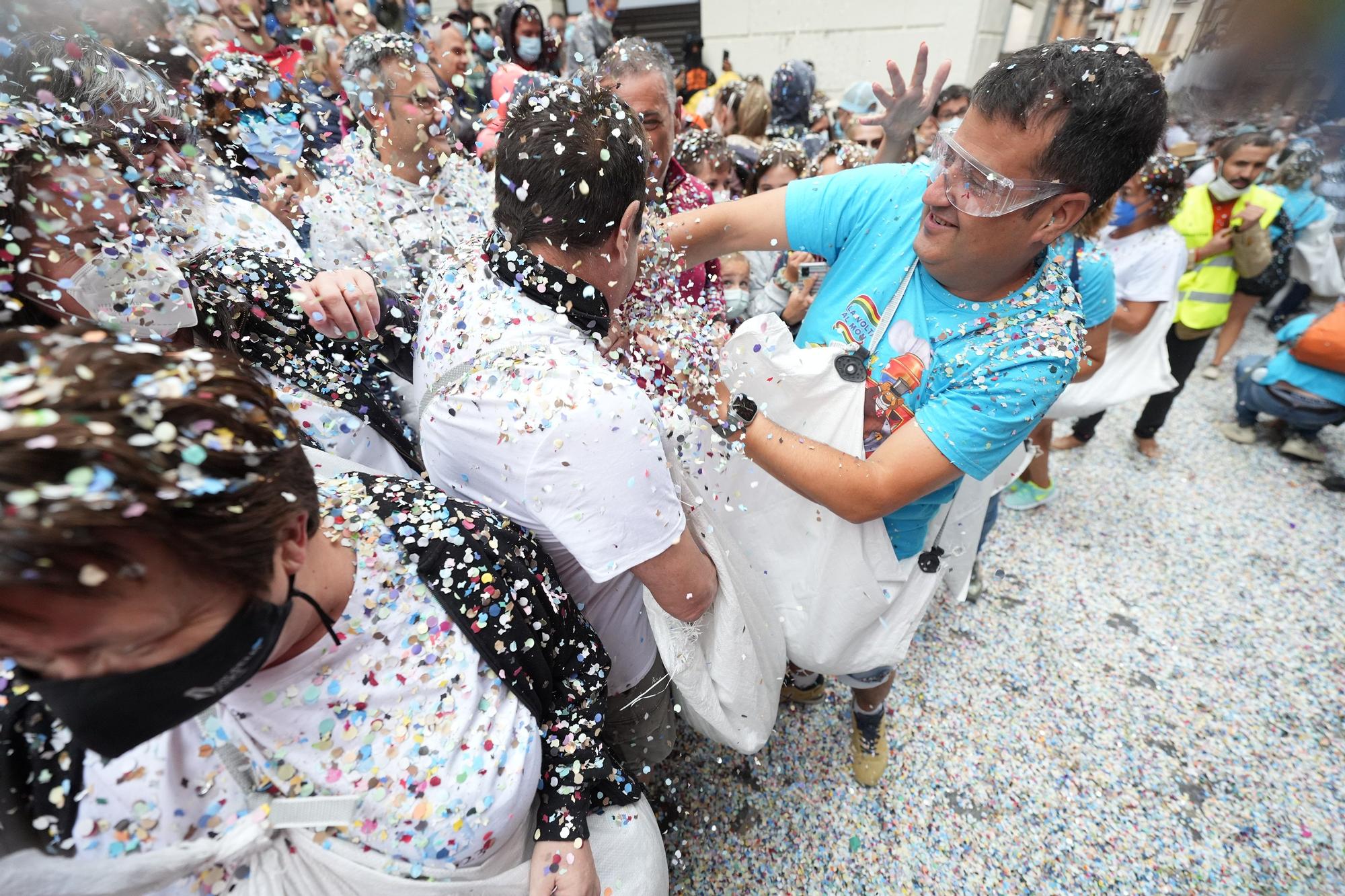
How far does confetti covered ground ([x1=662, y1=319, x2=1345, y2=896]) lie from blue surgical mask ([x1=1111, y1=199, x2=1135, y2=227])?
1.80 metres

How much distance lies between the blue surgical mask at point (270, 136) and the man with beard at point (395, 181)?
0.31 meters

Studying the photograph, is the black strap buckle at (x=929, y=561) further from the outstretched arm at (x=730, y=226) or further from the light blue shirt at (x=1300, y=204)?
the light blue shirt at (x=1300, y=204)

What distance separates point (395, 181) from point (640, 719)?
7.23 feet

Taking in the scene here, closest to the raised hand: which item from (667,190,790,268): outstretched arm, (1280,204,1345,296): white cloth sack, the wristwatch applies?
(667,190,790,268): outstretched arm

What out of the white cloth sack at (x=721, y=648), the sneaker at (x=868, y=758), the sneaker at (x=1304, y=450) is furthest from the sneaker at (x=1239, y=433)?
the white cloth sack at (x=721, y=648)

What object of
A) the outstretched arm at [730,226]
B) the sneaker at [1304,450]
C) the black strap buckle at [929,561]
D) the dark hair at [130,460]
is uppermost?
the dark hair at [130,460]

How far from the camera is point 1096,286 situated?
2342 millimetres

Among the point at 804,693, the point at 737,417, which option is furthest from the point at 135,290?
the point at 804,693

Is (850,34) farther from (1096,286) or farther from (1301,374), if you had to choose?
(1096,286)

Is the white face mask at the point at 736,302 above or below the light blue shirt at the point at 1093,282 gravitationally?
below

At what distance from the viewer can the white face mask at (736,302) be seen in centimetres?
304

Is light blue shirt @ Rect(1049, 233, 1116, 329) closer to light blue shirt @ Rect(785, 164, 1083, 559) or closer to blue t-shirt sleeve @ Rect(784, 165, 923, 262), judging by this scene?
light blue shirt @ Rect(785, 164, 1083, 559)

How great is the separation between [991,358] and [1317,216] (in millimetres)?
5381

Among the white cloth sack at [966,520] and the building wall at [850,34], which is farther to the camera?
the building wall at [850,34]
